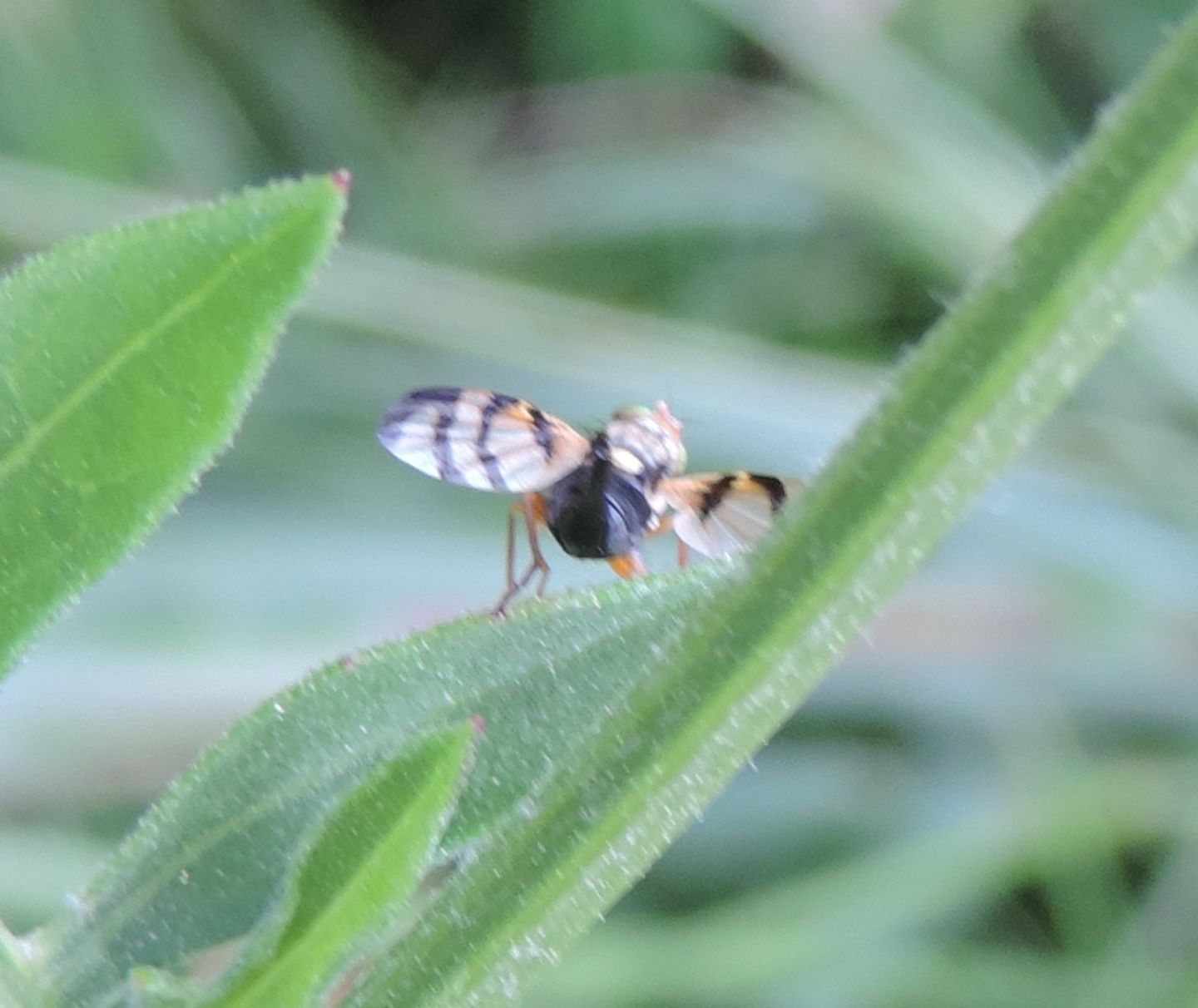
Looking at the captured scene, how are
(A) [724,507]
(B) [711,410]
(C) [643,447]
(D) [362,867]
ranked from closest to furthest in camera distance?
1. (D) [362,867]
2. (A) [724,507]
3. (C) [643,447]
4. (B) [711,410]

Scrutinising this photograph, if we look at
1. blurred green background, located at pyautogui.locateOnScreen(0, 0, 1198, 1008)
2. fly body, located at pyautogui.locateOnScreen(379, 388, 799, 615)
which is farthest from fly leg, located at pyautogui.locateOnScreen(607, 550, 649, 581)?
blurred green background, located at pyautogui.locateOnScreen(0, 0, 1198, 1008)

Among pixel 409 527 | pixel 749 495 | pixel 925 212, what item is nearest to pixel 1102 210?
pixel 749 495

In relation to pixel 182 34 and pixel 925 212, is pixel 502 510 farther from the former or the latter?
pixel 182 34

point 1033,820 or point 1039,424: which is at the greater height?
point 1039,424

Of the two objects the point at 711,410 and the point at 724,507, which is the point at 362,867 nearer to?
the point at 724,507

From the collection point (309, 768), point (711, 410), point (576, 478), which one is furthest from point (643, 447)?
point (711, 410)

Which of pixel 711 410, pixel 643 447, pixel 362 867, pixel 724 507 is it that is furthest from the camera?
pixel 711 410

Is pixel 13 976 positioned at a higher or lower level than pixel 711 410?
higher

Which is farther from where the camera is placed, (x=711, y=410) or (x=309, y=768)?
(x=711, y=410)
